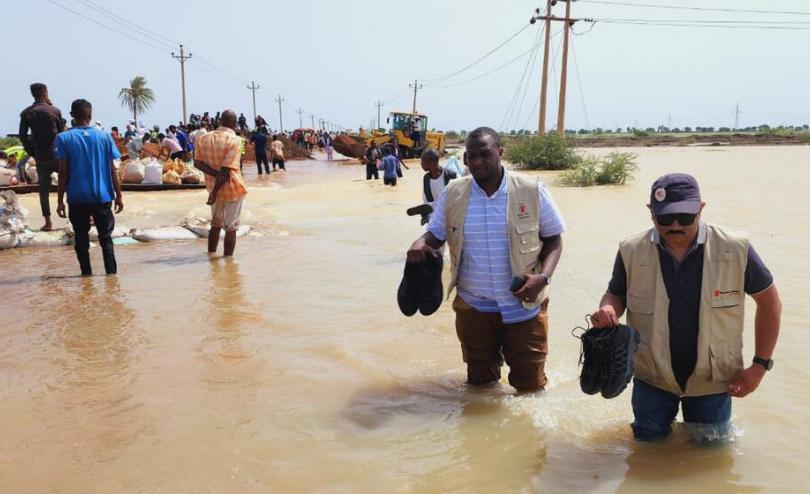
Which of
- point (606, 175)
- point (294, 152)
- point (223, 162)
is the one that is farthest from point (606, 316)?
point (294, 152)

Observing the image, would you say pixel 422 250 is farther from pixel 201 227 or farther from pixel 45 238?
pixel 45 238

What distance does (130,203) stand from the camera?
38.1ft

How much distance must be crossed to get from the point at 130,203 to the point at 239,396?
892 centimetres

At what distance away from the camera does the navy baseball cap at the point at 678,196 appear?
246 centimetres

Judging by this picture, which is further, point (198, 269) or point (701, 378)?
point (198, 269)

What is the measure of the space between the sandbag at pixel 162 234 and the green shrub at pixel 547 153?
16.6m

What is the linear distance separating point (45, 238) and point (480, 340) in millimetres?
6903

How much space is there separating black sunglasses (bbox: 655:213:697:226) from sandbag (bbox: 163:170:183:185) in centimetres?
1255

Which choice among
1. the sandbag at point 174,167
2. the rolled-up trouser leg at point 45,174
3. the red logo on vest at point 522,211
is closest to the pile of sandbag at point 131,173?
the sandbag at point 174,167

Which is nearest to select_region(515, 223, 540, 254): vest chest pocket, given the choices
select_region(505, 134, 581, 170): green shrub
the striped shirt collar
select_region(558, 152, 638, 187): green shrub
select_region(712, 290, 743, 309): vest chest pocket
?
the striped shirt collar

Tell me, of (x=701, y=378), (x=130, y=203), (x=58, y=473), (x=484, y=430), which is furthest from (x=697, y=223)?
(x=130, y=203)

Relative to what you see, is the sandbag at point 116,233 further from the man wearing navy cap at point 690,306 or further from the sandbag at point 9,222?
the man wearing navy cap at point 690,306

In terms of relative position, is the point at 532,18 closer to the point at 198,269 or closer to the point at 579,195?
the point at 579,195

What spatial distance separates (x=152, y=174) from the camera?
13.5m
